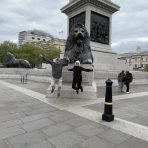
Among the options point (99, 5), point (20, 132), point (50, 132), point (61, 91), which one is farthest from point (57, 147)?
point (99, 5)

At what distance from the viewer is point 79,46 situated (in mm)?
10867

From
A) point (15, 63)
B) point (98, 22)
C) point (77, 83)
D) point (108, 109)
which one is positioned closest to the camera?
point (108, 109)

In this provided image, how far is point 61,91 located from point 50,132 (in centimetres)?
461

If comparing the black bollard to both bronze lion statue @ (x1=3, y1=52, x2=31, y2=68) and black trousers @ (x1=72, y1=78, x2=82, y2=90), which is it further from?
bronze lion statue @ (x1=3, y1=52, x2=31, y2=68)

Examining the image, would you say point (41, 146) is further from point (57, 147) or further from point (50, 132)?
point (50, 132)

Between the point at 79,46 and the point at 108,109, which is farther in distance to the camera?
the point at 79,46

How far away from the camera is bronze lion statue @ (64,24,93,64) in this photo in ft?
34.4

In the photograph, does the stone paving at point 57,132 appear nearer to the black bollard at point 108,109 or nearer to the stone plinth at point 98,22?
the black bollard at point 108,109

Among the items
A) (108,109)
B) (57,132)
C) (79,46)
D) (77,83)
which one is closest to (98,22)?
(79,46)

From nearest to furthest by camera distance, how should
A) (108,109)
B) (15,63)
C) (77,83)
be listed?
(108,109), (77,83), (15,63)

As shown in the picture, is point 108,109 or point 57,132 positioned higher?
point 108,109

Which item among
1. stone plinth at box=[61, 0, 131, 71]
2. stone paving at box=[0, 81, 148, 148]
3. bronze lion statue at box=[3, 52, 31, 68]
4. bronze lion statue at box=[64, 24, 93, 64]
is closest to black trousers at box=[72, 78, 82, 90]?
bronze lion statue at box=[64, 24, 93, 64]

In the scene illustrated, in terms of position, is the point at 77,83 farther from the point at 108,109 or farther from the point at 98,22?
the point at 98,22

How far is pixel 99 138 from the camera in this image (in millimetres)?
4301
